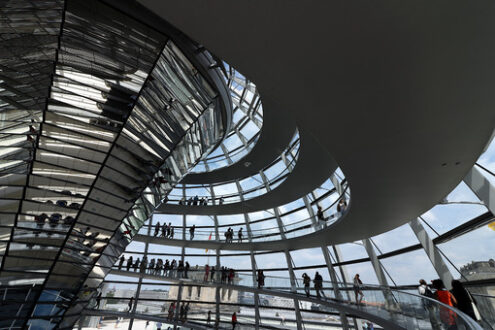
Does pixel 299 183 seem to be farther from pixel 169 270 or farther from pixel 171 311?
pixel 171 311

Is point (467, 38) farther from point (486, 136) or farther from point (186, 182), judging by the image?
point (186, 182)

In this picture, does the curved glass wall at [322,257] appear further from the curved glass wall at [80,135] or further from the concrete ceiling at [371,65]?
the curved glass wall at [80,135]

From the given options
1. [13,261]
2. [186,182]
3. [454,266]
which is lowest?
[454,266]

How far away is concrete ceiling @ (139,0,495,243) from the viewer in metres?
3.97

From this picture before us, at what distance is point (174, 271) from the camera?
74.4 feet

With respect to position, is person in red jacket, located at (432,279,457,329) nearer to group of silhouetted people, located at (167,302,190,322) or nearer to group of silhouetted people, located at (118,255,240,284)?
group of silhouetted people, located at (118,255,240,284)

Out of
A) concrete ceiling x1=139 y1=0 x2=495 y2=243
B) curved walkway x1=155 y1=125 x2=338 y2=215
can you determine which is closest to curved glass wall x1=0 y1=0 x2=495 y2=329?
curved walkway x1=155 y1=125 x2=338 y2=215

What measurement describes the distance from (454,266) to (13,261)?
68.1ft

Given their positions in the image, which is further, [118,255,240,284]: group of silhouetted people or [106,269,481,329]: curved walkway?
[118,255,240,284]: group of silhouetted people

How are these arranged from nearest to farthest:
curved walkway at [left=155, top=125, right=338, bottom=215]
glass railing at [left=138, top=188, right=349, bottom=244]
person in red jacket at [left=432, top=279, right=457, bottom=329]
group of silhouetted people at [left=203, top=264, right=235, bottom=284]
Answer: person in red jacket at [left=432, top=279, right=457, bottom=329] → curved walkway at [left=155, top=125, right=338, bottom=215] → glass railing at [left=138, top=188, right=349, bottom=244] → group of silhouetted people at [left=203, top=264, right=235, bottom=284]

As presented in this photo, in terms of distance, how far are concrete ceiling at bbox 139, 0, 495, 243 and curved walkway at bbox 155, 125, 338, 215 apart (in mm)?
3355

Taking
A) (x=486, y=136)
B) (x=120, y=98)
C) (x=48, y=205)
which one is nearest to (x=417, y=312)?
(x=486, y=136)

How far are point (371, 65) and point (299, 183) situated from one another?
45.4ft

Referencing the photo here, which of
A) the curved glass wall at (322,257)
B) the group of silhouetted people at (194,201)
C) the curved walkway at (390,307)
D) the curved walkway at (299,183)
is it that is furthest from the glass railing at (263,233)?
the curved walkway at (390,307)
